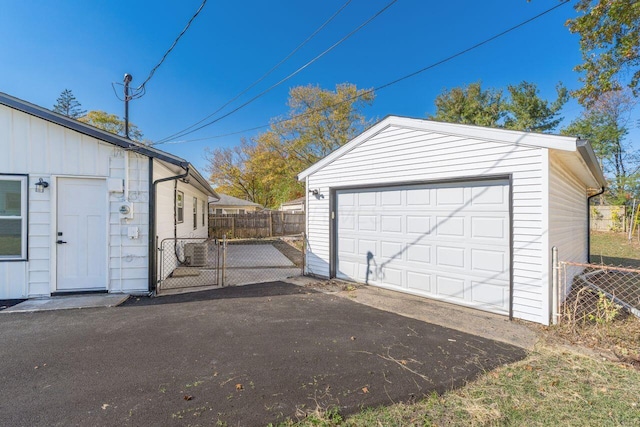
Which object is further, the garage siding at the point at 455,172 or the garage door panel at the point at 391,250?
the garage door panel at the point at 391,250

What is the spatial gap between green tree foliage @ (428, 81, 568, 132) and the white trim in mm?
20708

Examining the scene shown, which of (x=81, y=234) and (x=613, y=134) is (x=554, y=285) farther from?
(x=613, y=134)

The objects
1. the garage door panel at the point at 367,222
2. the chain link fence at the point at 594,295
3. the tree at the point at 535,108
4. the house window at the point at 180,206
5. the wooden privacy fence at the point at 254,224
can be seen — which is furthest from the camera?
the tree at the point at 535,108

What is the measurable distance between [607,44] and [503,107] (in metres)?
15.7

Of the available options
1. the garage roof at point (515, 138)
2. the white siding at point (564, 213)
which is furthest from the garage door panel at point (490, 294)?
the garage roof at point (515, 138)

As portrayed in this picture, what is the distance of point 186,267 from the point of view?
895cm

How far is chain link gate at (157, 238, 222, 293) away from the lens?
6.47 metres

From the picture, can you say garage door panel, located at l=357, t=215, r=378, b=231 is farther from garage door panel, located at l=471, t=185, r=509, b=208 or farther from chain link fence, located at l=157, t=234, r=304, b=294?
garage door panel, located at l=471, t=185, r=509, b=208

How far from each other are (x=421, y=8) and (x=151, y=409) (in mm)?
9260

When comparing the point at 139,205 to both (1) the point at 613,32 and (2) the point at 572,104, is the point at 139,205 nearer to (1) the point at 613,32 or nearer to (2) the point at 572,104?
(1) the point at 613,32

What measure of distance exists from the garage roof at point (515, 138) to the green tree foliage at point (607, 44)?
14.0ft

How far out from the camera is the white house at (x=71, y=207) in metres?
5.20

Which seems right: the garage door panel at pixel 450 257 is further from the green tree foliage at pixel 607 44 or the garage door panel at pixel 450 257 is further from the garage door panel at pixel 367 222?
the green tree foliage at pixel 607 44

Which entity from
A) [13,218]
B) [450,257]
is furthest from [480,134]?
[13,218]
